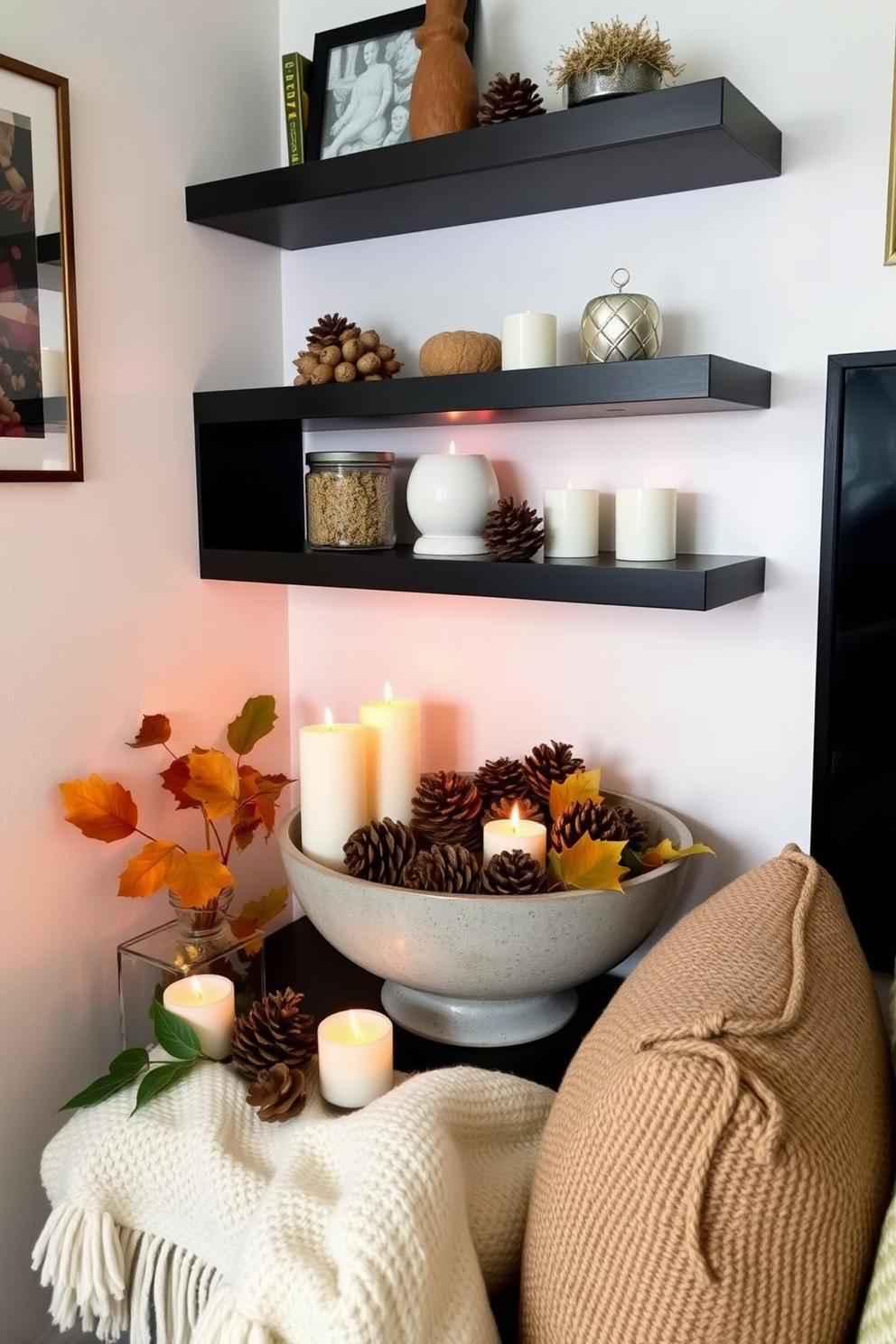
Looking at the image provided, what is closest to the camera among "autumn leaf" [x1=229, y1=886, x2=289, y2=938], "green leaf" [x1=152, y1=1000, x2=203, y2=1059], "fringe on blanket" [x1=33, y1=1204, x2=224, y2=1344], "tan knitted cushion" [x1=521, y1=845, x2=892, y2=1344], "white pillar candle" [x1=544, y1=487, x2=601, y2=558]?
"tan knitted cushion" [x1=521, y1=845, x2=892, y2=1344]

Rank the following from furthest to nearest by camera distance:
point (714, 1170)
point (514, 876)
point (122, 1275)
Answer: point (514, 876)
point (122, 1275)
point (714, 1170)

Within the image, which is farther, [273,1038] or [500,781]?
[500,781]

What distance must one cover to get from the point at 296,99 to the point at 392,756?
780 mm

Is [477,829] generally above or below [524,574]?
below

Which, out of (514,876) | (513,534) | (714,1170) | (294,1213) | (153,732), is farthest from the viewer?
(153,732)

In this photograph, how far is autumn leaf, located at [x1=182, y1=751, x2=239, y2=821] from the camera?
118 centimetres

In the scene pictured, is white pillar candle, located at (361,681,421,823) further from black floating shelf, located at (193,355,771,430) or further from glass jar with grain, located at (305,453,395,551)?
black floating shelf, located at (193,355,771,430)

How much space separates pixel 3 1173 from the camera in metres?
1.09

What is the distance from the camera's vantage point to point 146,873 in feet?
3.67

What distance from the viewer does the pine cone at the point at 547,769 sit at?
118cm

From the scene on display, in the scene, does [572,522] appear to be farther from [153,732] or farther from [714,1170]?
[714,1170]

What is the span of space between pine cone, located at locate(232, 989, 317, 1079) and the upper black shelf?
32.3 inches

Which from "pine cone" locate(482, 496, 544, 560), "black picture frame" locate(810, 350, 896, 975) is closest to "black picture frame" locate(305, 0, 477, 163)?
"pine cone" locate(482, 496, 544, 560)

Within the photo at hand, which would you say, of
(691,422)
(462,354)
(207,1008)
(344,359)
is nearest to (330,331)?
(344,359)
